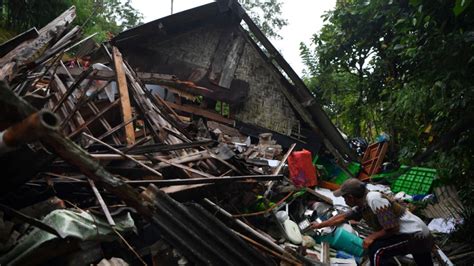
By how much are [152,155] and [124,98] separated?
47.7 inches

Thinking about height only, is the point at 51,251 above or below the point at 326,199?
above

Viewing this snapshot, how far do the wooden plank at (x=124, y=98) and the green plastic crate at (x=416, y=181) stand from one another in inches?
266

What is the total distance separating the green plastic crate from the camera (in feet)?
25.2

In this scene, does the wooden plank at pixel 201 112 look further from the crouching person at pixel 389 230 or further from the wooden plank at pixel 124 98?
the crouching person at pixel 389 230

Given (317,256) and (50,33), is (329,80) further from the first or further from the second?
(50,33)

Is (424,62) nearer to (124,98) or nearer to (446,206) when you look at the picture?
(446,206)

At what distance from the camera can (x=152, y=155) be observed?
3602mm

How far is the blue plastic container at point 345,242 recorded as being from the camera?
504 centimetres

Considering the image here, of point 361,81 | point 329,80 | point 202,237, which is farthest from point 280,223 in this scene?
point 329,80

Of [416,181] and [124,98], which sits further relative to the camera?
[416,181]

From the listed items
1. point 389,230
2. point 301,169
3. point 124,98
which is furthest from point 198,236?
point 301,169

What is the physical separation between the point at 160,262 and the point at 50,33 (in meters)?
3.02

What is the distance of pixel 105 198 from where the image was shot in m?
3.13

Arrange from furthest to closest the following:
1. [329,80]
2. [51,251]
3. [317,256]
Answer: [329,80]
[317,256]
[51,251]
